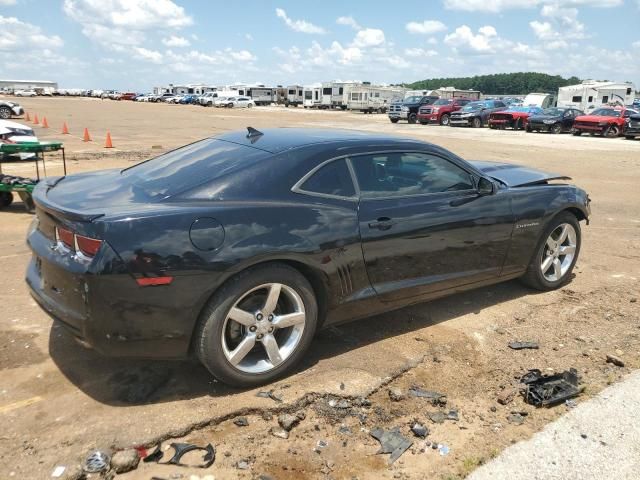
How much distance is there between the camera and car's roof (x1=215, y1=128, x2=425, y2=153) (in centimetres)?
379

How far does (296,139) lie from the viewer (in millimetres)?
3936

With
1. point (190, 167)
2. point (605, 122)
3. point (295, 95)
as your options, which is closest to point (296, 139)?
point (190, 167)

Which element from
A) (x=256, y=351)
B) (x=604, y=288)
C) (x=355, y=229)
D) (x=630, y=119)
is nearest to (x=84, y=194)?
(x=256, y=351)

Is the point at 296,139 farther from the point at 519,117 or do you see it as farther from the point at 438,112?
the point at 438,112

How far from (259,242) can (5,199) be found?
674 centimetres

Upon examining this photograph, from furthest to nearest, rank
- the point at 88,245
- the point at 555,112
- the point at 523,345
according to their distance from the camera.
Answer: the point at 555,112, the point at 523,345, the point at 88,245

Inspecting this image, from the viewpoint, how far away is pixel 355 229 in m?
3.60

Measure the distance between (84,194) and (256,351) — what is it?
1497 millimetres

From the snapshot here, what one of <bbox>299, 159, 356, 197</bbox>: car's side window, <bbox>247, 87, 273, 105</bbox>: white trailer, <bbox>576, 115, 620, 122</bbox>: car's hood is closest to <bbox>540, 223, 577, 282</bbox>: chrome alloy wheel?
<bbox>299, 159, 356, 197</bbox>: car's side window

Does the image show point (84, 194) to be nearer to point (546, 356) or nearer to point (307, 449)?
point (307, 449)

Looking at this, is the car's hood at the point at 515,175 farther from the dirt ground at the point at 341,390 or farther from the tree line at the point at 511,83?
the tree line at the point at 511,83

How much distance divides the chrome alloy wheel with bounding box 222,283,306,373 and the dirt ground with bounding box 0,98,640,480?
0.21 meters

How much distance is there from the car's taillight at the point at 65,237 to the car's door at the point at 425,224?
1.79 meters

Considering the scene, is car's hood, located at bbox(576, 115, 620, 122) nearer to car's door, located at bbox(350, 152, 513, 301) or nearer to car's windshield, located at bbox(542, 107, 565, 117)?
car's windshield, located at bbox(542, 107, 565, 117)
